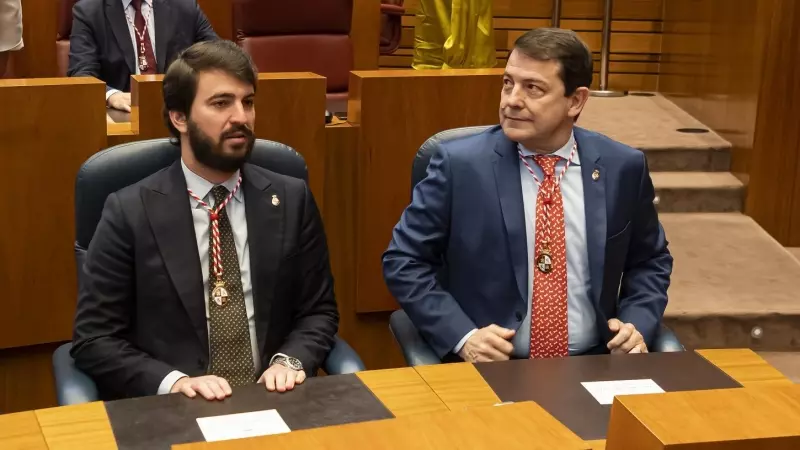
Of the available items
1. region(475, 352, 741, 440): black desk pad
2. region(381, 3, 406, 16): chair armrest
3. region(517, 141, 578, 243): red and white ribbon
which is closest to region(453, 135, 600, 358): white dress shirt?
region(517, 141, 578, 243): red and white ribbon

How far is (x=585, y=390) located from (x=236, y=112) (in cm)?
84

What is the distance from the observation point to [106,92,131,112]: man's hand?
332 cm

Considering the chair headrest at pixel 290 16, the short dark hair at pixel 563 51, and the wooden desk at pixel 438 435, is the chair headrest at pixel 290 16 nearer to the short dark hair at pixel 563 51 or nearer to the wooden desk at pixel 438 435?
the short dark hair at pixel 563 51

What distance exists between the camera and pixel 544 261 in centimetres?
226

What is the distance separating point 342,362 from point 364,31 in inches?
101

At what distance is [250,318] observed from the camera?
2.17m

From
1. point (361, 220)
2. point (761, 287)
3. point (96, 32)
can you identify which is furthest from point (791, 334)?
point (96, 32)

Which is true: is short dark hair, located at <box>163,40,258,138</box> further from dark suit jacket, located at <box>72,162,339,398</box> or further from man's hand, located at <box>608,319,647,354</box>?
man's hand, located at <box>608,319,647,354</box>

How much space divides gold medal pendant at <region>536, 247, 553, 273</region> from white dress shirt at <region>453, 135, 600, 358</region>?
0.02 metres

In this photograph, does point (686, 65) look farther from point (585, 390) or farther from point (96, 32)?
point (585, 390)

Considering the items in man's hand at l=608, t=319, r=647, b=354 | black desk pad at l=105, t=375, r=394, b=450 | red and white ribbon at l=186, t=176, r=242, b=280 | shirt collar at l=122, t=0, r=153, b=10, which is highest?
shirt collar at l=122, t=0, r=153, b=10

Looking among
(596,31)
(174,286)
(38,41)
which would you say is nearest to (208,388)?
(174,286)

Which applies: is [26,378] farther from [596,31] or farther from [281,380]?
[596,31]

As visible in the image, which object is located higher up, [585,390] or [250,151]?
[250,151]
